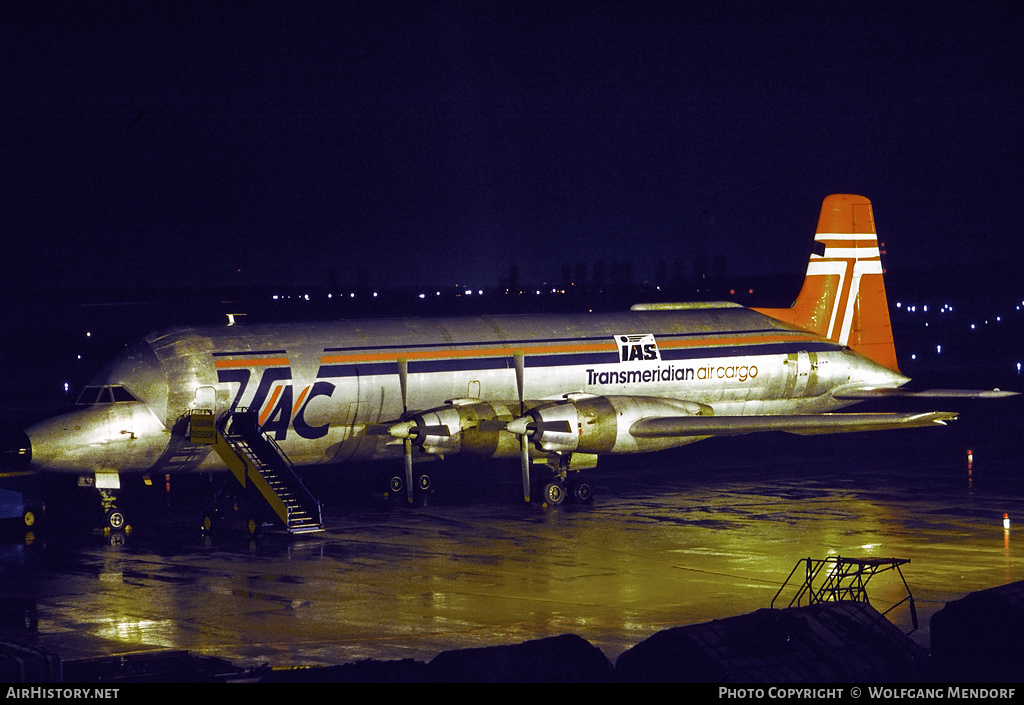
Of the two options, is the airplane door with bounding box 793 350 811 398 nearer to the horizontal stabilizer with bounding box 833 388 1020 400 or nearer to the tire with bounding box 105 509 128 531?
the horizontal stabilizer with bounding box 833 388 1020 400

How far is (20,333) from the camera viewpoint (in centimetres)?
8469

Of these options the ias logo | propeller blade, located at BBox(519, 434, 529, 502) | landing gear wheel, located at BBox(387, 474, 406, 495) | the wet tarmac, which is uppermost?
the ias logo

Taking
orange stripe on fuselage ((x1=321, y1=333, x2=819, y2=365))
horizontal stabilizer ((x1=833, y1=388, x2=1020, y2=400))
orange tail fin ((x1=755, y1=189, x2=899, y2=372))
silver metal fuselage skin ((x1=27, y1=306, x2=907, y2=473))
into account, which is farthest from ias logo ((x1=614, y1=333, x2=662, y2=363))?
horizontal stabilizer ((x1=833, y1=388, x2=1020, y2=400))

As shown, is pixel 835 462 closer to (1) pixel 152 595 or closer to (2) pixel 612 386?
(2) pixel 612 386

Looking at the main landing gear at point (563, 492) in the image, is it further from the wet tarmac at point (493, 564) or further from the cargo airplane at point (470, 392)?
the wet tarmac at point (493, 564)

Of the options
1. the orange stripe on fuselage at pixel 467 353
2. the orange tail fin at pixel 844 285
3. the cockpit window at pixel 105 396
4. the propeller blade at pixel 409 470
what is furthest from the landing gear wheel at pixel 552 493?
A: the orange tail fin at pixel 844 285

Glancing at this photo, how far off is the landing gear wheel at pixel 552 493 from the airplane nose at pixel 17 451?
1175cm

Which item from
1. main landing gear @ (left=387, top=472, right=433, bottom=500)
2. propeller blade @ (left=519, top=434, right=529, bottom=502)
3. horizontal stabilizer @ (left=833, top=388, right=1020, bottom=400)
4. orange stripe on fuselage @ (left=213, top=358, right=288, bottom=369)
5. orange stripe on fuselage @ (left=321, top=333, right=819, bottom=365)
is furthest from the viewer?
horizontal stabilizer @ (left=833, top=388, right=1020, bottom=400)

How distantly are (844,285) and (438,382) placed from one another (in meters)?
14.6

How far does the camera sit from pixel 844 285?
3928 cm

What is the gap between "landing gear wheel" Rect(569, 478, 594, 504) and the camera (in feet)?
102

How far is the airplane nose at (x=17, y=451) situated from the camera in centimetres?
2662

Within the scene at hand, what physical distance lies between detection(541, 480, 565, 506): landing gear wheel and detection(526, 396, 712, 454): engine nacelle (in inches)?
40.9

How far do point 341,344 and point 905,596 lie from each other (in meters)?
15.5
